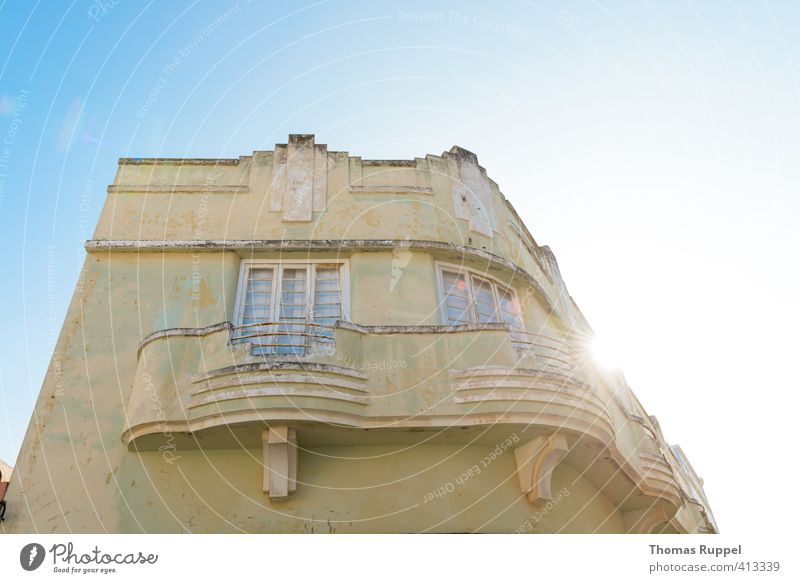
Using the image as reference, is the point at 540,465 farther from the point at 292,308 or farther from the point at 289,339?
the point at 292,308

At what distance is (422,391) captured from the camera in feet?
29.2

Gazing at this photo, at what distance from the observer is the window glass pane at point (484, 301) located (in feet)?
37.4

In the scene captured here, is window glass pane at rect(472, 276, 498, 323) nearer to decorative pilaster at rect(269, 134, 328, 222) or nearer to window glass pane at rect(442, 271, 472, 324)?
window glass pane at rect(442, 271, 472, 324)

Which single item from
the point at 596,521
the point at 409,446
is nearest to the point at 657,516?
the point at 596,521

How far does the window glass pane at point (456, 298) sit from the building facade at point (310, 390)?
0.04 metres

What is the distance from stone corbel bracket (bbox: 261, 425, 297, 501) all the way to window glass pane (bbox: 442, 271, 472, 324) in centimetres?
384

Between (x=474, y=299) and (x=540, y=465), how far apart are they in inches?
141

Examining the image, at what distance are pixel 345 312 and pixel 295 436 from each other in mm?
2788

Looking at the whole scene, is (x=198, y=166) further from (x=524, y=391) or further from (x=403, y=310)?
(x=524, y=391)

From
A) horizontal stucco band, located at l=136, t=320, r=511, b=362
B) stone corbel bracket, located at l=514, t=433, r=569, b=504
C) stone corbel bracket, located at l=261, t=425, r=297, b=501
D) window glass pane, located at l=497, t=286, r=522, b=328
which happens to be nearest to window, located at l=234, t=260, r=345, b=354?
horizontal stucco band, located at l=136, t=320, r=511, b=362

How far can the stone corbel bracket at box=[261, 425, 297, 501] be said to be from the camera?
8445mm

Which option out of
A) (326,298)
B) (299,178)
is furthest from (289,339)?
(299,178)

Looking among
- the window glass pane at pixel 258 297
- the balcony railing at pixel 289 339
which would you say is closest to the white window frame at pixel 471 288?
the balcony railing at pixel 289 339

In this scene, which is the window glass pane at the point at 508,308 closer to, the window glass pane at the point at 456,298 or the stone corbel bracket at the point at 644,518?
the window glass pane at the point at 456,298
